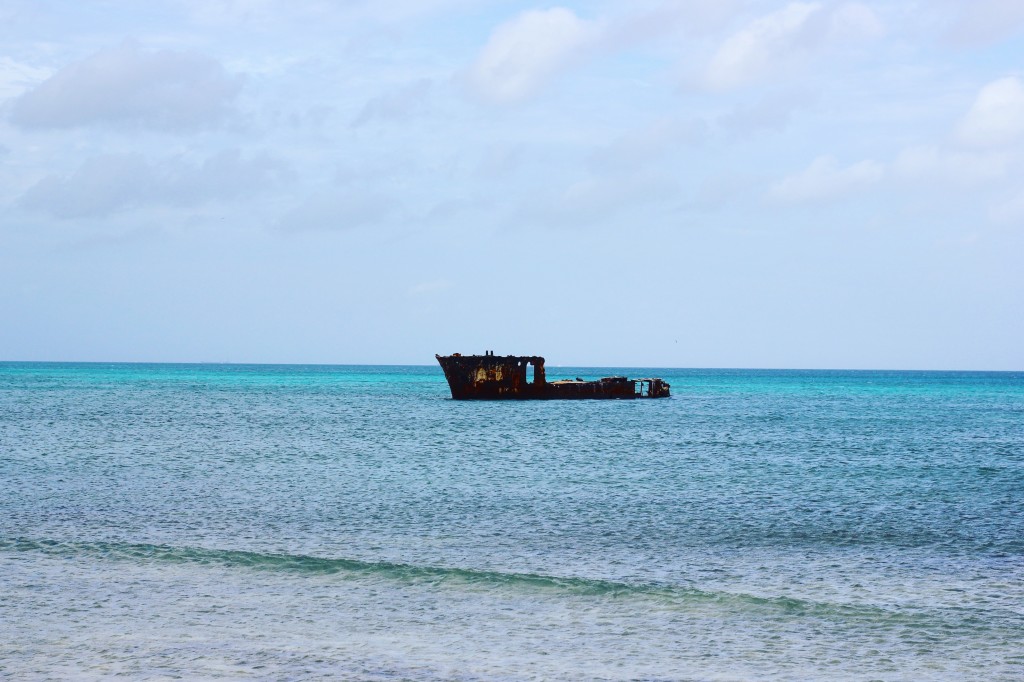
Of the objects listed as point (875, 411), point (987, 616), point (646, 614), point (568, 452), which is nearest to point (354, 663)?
point (646, 614)

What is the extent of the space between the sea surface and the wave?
0.07 m

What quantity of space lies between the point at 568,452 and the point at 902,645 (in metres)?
30.6

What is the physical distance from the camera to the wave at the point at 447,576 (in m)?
15.4

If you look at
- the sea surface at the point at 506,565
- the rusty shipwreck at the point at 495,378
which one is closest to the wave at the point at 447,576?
the sea surface at the point at 506,565

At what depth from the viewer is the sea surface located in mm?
12750

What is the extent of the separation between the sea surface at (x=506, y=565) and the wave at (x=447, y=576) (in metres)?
0.07

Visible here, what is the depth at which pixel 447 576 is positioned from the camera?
57.1 ft

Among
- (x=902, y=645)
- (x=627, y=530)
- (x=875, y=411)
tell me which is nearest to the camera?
(x=902, y=645)

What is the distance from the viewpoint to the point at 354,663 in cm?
1235

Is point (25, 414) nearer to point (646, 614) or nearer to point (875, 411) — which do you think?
point (646, 614)

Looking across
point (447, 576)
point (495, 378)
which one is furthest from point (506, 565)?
point (495, 378)

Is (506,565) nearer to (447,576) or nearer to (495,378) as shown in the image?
(447,576)

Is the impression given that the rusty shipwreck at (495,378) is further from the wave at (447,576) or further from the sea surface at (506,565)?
the wave at (447,576)

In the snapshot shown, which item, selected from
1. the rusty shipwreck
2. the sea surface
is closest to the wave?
the sea surface
